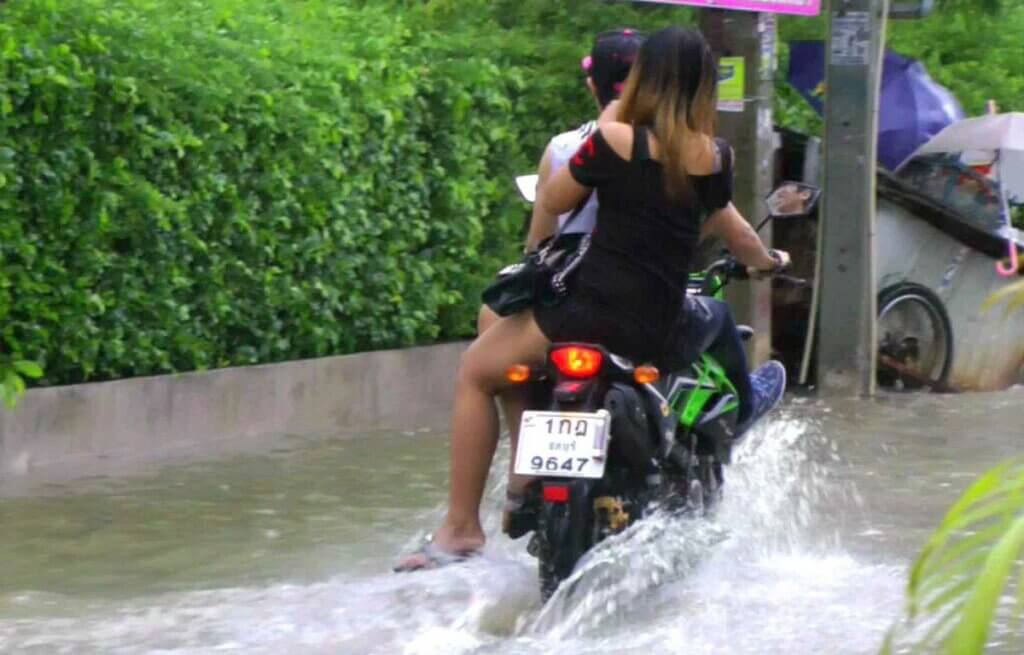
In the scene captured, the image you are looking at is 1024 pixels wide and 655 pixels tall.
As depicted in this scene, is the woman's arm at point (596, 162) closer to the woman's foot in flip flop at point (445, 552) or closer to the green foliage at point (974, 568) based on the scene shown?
the woman's foot in flip flop at point (445, 552)

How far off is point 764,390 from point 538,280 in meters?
1.23

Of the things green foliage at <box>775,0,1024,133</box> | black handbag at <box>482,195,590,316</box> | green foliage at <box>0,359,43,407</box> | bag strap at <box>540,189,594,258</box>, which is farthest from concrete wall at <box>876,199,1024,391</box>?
black handbag at <box>482,195,590,316</box>

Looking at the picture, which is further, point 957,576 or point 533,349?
point 533,349

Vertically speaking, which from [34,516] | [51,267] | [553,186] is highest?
[553,186]

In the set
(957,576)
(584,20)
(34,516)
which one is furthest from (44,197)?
(957,576)

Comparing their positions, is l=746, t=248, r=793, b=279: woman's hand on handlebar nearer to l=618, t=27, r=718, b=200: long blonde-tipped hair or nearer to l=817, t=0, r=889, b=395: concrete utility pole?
l=618, t=27, r=718, b=200: long blonde-tipped hair

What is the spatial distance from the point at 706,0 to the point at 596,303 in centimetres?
566

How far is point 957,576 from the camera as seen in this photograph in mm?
1655

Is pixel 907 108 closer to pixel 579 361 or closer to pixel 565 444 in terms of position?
pixel 579 361

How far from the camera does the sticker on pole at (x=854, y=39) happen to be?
11578mm

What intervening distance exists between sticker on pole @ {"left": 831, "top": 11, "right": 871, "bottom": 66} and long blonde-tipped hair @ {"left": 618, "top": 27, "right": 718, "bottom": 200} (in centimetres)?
628

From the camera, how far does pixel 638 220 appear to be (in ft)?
17.8

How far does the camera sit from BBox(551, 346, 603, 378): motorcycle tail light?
5.25 m

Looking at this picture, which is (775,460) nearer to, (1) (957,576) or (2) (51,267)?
(2) (51,267)
